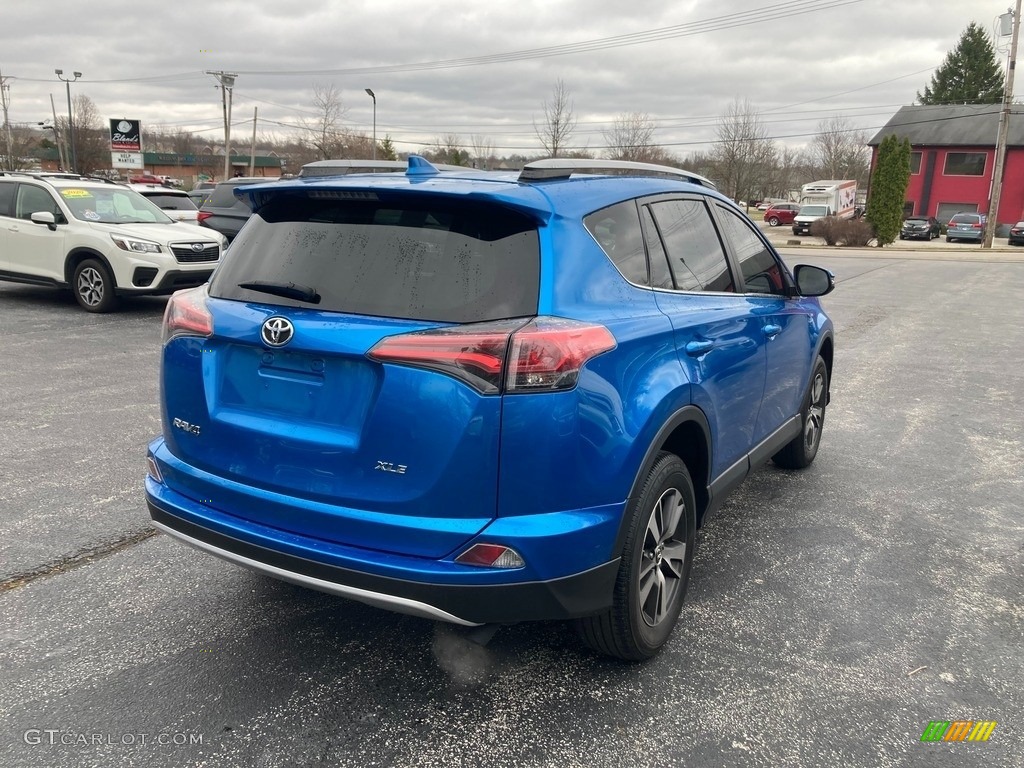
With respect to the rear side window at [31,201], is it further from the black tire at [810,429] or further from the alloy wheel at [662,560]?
the alloy wheel at [662,560]

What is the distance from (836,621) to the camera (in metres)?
3.36

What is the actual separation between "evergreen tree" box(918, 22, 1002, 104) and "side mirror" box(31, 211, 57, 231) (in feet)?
263

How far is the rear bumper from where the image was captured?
241 centimetres

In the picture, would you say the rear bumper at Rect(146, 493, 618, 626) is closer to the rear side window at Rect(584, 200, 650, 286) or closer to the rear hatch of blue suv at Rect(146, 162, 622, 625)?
the rear hatch of blue suv at Rect(146, 162, 622, 625)

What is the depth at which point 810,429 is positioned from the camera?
529 cm

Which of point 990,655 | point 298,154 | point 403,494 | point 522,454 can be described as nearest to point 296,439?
point 403,494

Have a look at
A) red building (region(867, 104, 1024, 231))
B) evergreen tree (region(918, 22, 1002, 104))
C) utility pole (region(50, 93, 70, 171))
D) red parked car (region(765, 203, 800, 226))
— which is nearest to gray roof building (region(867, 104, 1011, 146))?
red building (region(867, 104, 1024, 231))

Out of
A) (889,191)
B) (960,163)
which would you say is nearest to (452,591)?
(889,191)

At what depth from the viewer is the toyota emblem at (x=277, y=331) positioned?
255cm

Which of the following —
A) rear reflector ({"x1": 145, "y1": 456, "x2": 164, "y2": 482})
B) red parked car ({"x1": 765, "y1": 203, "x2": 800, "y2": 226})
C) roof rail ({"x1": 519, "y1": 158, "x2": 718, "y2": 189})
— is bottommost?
rear reflector ({"x1": 145, "y1": 456, "x2": 164, "y2": 482})

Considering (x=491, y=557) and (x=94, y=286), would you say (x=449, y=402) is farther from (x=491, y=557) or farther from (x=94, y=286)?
(x=94, y=286)
